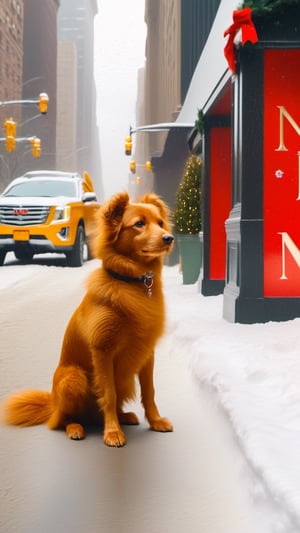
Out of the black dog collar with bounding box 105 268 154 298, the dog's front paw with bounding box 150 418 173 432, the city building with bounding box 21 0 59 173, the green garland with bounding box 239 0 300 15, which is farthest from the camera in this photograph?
the city building with bounding box 21 0 59 173

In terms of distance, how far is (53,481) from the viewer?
2943 mm

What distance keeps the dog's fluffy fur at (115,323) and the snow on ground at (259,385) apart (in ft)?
2.33

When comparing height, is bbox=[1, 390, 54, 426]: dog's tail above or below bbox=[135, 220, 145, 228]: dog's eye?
below

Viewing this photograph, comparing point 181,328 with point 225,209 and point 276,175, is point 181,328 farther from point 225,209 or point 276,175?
point 225,209

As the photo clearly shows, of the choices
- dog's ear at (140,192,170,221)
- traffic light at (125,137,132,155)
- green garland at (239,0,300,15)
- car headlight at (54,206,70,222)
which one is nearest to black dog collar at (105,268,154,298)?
dog's ear at (140,192,170,221)

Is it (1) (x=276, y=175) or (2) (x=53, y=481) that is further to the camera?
(1) (x=276, y=175)

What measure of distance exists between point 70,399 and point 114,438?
0.31 meters

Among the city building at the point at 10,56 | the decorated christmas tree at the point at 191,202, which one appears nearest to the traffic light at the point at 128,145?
the decorated christmas tree at the point at 191,202

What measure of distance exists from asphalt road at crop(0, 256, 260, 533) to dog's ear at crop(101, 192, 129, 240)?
3.81ft

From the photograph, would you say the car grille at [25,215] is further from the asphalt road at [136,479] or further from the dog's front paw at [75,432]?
the dog's front paw at [75,432]

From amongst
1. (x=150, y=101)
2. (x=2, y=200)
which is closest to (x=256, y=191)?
(x=2, y=200)

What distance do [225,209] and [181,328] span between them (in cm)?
417

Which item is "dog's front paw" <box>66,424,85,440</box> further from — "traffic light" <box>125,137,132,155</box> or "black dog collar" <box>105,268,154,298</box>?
"traffic light" <box>125,137,132,155</box>

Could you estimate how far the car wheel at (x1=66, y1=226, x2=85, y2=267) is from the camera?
582 inches
